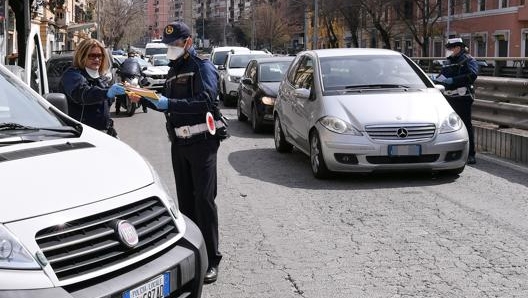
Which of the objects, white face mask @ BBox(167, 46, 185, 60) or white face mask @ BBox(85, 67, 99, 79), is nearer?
white face mask @ BBox(167, 46, 185, 60)

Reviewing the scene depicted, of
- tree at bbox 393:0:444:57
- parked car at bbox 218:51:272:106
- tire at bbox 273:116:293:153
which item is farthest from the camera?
tree at bbox 393:0:444:57

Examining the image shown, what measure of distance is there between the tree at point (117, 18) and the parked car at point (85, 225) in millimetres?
72882

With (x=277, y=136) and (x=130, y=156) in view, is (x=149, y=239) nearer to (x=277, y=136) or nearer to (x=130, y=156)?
(x=130, y=156)

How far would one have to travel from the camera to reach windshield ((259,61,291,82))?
574 inches

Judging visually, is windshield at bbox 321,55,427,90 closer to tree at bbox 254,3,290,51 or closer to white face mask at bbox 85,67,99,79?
white face mask at bbox 85,67,99,79

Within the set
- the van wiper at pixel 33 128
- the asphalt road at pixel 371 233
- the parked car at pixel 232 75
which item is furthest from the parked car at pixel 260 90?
the van wiper at pixel 33 128

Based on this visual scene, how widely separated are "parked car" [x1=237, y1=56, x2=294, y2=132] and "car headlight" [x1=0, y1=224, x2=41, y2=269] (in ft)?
34.1

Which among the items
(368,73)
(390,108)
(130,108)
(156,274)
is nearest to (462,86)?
(368,73)

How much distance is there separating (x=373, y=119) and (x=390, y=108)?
0.35 metres

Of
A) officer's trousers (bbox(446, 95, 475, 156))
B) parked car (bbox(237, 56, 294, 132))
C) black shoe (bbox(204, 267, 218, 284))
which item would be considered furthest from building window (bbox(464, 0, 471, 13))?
black shoe (bbox(204, 267, 218, 284))

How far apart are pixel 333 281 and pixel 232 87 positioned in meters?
15.6

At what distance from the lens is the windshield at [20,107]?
156 inches

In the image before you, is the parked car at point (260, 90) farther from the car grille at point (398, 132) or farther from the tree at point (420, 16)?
the tree at point (420, 16)

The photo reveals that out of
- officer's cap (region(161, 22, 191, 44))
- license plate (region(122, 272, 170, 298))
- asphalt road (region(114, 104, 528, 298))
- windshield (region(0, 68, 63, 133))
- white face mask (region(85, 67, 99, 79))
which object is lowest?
asphalt road (region(114, 104, 528, 298))
